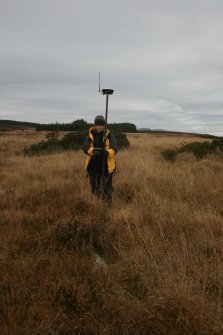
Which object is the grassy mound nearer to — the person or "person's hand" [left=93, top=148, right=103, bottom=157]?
the person

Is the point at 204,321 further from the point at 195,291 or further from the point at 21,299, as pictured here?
the point at 21,299

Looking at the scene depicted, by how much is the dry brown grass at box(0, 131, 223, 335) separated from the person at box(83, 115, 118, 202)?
34cm

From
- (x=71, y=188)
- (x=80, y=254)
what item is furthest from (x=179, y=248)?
(x=71, y=188)

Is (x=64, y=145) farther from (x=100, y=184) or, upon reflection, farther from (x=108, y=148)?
(x=108, y=148)

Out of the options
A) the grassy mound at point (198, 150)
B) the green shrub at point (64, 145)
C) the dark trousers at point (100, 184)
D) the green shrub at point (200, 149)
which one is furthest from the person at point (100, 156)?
the green shrub at point (64, 145)

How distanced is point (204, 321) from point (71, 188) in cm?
442

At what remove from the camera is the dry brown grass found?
2289mm

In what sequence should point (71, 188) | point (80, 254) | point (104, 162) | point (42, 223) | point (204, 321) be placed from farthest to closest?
1. point (71, 188)
2. point (104, 162)
3. point (42, 223)
4. point (80, 254)
5. point (204, 321)

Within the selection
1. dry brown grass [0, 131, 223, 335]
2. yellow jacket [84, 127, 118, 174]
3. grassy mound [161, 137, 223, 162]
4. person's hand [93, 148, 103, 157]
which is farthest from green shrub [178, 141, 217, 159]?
person's hand [93, 148, 103, 157]

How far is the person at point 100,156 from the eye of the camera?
4973 millimetres

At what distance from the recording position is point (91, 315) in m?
2.35

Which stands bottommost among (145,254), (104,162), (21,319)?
(21,319)

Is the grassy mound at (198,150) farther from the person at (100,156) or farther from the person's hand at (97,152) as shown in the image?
the person's hand at (97,152)

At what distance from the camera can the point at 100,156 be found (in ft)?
16.9
